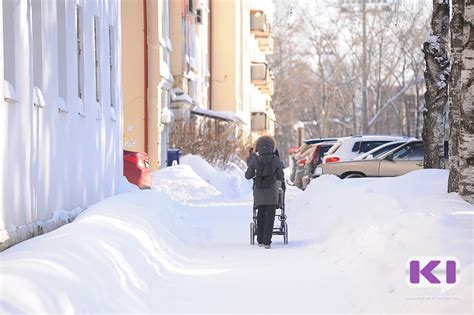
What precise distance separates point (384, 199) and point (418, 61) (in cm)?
5023

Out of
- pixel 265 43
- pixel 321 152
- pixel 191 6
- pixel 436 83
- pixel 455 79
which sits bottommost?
pixel 321 152

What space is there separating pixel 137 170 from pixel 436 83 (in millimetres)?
7387

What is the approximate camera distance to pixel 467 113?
1280 centimetres

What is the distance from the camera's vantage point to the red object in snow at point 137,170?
74.1ft

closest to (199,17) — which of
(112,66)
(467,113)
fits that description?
(112,66)

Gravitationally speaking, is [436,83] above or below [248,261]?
above

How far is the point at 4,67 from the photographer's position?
11000mm

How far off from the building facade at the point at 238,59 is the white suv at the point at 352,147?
22.6 m

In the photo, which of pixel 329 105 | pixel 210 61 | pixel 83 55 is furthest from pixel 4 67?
pixel 329 105

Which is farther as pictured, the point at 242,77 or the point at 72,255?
the point at 242,77

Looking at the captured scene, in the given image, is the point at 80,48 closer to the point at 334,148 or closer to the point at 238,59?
the point at 334,148

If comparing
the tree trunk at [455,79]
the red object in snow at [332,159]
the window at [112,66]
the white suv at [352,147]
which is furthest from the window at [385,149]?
the tree trunk at [455,79]

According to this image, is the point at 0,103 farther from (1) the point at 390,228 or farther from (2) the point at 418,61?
(2) the point at 418,61

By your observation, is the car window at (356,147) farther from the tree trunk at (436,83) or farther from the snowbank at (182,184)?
the tree trunk at (436,83)
